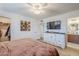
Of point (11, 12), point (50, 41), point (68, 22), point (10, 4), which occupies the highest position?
point (10, 4)

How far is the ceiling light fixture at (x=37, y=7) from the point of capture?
1.96m

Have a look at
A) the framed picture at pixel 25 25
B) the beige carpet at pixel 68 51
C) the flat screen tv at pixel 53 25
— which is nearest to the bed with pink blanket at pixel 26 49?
the beige carpet at pixel 68 51

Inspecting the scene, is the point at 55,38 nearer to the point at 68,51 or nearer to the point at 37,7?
the point at 68,51

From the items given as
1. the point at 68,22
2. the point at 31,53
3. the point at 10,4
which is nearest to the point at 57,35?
the point at 68,22

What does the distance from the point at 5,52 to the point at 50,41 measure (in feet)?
2.80

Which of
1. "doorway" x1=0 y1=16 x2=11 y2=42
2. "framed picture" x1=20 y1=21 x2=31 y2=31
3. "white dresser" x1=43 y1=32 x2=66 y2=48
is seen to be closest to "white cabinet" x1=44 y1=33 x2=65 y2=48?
"white dresser" x1=43 y1=32 x2=66 y2=48

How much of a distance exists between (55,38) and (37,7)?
676 millimetres

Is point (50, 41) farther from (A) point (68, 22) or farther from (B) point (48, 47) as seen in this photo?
(A) point (68, 22)

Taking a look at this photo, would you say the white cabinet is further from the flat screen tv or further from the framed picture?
the framed picture

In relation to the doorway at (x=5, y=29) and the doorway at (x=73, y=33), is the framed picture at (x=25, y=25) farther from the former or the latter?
the doorway at (x=73, y=33)

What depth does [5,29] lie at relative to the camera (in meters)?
2.04

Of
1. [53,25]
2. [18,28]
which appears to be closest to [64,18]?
[53,25]

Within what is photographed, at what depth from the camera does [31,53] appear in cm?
198

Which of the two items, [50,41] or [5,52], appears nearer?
[5,52]
